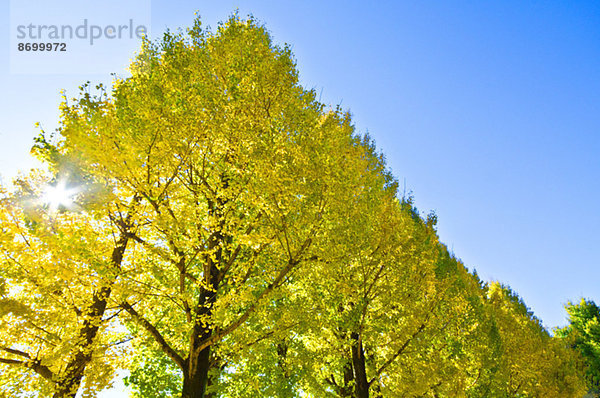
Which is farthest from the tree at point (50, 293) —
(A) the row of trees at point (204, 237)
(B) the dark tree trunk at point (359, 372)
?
(B) the dark tree trunk at point (359, 372)

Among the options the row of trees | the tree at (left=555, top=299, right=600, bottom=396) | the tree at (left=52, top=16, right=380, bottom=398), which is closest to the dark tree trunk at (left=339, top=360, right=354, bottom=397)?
the row of trees

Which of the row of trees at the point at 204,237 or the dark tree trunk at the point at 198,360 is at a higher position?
the row of trees at the point at 204,237

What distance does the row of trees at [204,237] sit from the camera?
661 cm

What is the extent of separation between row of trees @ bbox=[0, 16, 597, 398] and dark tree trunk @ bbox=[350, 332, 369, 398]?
4cm

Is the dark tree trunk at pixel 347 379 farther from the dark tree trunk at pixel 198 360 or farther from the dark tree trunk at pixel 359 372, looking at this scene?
the dark tree trunk at pixel 198 360

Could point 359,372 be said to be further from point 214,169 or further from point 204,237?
point 214,169

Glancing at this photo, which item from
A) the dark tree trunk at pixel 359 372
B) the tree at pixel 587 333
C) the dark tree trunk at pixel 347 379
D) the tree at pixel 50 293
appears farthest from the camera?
the tree at pixel 587 333

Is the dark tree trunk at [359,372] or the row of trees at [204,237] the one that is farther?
the dark tree trunk at [359,372]

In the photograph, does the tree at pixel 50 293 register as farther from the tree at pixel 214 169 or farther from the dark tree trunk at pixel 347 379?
the dark tree trunk at pixel 347 379

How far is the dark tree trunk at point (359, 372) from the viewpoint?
9375mm

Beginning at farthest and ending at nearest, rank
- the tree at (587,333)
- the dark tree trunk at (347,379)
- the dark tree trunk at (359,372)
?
1. the tree at (587,333)
2. the dark tree trunk at (347,379)
3. the dark tree trunk at (359,372)

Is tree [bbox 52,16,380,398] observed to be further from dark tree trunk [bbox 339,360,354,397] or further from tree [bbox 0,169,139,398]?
dark tree trunk [bbox 339,360,354,397]

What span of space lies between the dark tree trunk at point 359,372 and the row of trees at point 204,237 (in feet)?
0.14

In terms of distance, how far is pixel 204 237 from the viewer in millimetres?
7164
